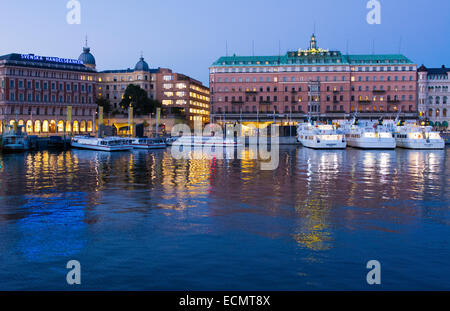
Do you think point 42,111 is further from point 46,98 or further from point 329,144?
point 329,144

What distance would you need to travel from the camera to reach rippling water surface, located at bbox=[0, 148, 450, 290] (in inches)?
620

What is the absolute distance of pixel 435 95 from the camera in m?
164

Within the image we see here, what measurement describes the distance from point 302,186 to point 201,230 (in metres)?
16.2

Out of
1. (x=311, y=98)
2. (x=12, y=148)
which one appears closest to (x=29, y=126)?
(x=12, y=148)

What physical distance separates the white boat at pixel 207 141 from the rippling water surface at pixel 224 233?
55362 mm

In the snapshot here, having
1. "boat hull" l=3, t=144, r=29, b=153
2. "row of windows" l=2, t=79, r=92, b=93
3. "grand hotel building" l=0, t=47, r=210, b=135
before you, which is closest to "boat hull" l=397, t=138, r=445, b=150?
"boat hull" l=3, t=144, r=29, b=153

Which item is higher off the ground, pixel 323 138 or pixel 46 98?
pixel 46 98

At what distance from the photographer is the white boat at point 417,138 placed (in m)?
88.8

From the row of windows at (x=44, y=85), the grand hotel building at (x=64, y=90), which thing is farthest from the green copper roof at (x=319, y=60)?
the row of windows at (x=44, y=85)

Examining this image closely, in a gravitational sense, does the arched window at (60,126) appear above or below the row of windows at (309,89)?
below

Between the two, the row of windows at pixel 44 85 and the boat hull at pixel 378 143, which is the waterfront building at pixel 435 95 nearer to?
the boat hull at pixel 378 143

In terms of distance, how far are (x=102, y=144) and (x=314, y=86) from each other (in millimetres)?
87096

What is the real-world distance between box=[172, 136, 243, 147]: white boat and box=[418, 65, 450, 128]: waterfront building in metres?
91.4

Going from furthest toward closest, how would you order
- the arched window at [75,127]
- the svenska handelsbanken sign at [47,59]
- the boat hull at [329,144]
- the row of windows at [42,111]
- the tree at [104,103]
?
the tree at [104,103], the arched window at [75,127], the svenska handelsbanken sign at [47,59], the row of windows at [42,111], the boat hull at [329,144]
